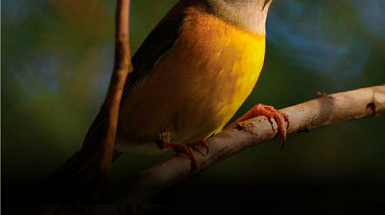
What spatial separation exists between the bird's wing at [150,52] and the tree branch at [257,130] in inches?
7.9

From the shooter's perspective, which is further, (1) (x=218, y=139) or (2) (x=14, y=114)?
(2) (x=14, y=114)

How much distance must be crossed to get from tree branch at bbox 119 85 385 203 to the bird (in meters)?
0.04

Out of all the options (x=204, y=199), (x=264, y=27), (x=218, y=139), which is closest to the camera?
(x=218, y=139)

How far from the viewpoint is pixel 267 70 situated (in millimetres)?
1766

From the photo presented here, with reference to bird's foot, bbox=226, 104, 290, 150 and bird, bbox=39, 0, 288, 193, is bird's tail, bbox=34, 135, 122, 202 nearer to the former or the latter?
bird, bbox=39, 0, 288, 193

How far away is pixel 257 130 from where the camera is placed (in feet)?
5.30

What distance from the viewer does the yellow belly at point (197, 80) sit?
1632mm

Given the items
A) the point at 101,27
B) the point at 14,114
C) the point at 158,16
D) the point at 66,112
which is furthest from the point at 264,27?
the point at 14,114

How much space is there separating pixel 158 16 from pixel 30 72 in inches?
15.7

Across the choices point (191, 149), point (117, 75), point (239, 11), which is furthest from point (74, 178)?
point (239, 11)

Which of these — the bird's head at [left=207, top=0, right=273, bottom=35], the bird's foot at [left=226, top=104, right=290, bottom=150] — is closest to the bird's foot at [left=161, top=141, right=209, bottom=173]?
the bird's foot at [left=226, top=104, right=290, bottom=150]

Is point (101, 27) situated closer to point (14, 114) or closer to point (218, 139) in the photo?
point (14, 114)

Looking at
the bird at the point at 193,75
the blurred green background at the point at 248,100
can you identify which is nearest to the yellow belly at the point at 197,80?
the bird at the point at 193,75

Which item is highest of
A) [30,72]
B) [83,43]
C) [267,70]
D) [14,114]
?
[267,70]
